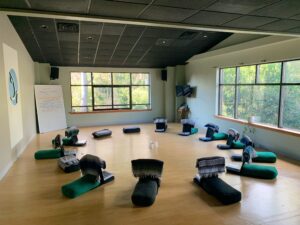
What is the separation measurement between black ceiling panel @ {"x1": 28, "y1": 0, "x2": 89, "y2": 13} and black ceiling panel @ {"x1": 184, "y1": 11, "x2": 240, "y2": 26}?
179 centimetres

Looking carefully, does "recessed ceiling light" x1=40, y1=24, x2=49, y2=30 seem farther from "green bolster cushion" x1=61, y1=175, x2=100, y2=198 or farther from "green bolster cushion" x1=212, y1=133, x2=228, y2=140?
"green bolster cushion" x1=212, y1=133, x2=228, y2=140

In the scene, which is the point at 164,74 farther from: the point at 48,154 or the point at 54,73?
the point at 48,154

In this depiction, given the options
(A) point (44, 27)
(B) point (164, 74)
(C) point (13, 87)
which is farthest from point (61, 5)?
(B) point (164, 74)

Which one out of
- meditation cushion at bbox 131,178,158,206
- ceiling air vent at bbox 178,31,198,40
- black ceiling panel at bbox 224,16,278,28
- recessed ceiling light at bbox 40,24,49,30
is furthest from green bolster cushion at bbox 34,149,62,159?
ceiling air vent at bbox 178,31,198,40

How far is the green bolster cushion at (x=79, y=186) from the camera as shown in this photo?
3.59 metres

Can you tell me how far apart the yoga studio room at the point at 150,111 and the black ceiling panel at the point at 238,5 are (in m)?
0.04

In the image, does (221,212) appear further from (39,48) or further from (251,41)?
(39,48)

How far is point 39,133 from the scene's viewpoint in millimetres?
8492

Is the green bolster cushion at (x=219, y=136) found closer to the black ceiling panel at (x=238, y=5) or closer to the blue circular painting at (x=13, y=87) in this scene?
the black ceiling panel at (x=238, y=5)

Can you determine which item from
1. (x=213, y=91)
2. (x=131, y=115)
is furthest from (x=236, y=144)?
(x=131, y=115)

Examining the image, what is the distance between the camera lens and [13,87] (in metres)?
5.41

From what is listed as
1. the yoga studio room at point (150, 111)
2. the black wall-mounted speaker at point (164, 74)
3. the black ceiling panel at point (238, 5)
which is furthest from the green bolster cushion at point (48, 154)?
the black wall-mounted speaker at point (164, 74)

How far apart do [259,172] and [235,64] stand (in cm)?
409

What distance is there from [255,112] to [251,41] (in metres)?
2.05
